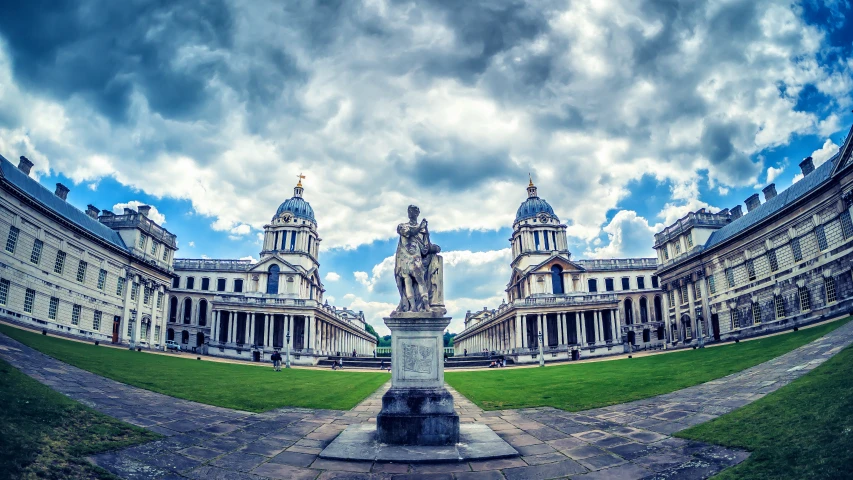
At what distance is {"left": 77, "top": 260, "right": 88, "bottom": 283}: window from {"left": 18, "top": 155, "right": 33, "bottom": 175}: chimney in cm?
960

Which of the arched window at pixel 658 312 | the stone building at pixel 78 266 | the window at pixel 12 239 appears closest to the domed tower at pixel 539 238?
the arched window at pixel 658 312

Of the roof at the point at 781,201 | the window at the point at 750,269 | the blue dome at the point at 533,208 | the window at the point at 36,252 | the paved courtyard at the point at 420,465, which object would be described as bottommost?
the paved courtyard at the point at 420,465

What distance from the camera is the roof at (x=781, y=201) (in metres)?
35.8

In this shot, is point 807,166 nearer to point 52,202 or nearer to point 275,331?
point 275,331

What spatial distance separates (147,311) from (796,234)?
68679mm

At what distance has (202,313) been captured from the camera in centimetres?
6794

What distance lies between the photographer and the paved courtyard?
6.13m

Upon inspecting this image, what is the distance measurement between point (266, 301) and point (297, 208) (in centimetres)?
2385

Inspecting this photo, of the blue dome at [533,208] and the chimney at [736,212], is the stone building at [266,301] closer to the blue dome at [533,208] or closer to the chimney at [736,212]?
the blue dome at [533,208]

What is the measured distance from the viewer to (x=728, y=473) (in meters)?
5.50

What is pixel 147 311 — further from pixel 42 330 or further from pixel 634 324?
pixel 634 324

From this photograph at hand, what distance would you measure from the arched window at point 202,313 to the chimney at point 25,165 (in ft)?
112

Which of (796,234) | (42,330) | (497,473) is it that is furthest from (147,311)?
(796,234)

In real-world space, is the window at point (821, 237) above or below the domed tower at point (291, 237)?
below
